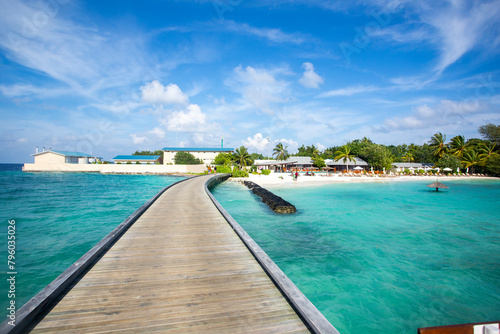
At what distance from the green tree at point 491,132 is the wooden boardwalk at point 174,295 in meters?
74.3

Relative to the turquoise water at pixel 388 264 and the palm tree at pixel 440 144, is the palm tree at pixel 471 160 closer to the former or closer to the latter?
the palm tree at pixel 440 144

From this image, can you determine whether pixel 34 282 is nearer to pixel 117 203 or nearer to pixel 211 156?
pixel 117 203

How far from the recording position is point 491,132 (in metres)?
56.7

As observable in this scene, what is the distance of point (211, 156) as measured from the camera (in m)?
81.5

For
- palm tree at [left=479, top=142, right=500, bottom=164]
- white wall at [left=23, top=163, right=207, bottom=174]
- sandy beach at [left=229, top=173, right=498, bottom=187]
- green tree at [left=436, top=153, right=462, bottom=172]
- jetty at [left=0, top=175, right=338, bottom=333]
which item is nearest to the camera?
jetty at [left=0, top=175, right=338, bottom=333]

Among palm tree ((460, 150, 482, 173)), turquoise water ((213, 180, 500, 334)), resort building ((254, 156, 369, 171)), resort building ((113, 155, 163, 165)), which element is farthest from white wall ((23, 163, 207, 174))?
palm tree ((460, 150, 482, 173))

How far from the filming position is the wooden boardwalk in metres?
2.92

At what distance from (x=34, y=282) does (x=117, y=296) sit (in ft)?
16.9

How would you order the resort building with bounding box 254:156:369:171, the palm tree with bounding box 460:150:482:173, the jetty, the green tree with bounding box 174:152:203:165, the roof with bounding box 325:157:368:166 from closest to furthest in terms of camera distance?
the jetty, the palm tree with bounding box 460:150:482:173, the roof with bounding box 325:157:368:166, the resort building with bounding box 254:156:369:171, the green tree with bounding box 174:152:203:165

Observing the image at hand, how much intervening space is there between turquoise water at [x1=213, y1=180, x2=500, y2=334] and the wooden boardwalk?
8.61ft

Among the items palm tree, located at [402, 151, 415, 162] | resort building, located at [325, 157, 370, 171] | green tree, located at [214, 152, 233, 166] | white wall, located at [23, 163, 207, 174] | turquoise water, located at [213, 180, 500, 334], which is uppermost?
palm tree, located at [402, 151, 415, 162]

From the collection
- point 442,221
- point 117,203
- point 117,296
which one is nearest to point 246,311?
point 117,296

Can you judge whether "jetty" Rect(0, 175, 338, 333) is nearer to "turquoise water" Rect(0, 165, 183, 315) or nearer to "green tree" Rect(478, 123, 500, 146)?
"turquoise water" Rect(0, 165, 183, 315)

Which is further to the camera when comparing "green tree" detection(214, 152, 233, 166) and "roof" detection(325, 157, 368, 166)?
"green tree" detection(214, 152, 233, 166)
